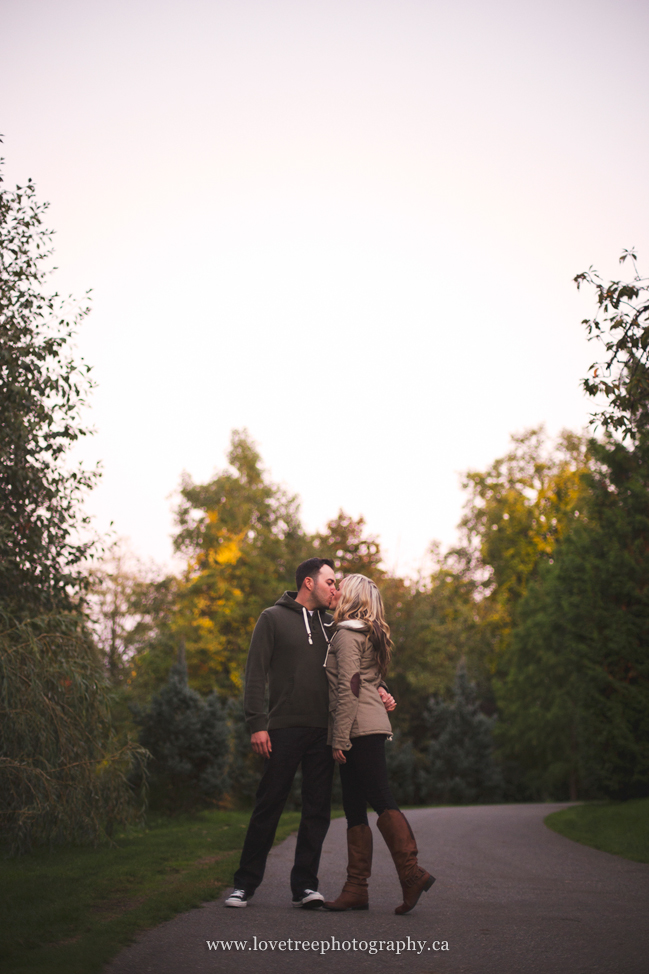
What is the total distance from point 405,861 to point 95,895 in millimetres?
2051

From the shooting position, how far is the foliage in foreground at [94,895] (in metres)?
3.75

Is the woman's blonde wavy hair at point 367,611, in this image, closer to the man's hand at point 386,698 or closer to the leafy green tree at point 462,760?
the man's hand at point 386,698

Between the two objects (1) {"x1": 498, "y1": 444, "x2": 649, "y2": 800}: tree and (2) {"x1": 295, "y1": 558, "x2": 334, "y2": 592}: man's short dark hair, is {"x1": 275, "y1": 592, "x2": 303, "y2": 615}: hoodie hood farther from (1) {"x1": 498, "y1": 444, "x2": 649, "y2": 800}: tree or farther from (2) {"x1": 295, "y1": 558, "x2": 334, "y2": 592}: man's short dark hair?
(1) {"x1": 498, "y1": 444, "x2": 649, "y2": 800}: tree

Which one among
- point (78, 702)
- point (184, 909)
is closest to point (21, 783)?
point (78, 702)

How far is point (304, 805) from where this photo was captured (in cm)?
530

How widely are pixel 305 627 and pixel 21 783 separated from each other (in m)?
4.11

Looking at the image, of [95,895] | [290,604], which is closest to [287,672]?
[290,604]

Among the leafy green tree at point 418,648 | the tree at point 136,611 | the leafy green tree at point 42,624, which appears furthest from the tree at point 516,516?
the leafy green tree at point 42,624

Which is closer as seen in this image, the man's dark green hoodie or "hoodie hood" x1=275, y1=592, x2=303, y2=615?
the man's dark green hoodie

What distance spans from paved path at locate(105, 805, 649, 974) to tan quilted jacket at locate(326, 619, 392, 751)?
3.35ft

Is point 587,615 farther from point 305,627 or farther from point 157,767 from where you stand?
point 305,627

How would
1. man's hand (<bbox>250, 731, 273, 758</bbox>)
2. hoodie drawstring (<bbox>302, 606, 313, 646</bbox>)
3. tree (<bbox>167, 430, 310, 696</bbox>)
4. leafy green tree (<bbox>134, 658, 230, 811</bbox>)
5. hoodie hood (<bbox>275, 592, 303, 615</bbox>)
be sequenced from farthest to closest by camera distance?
1. tree (<bbox>167, 430, 310, 696</bbox>)
2. leafy green tree (<bbox>134, 658, 230, 811</bbox>)
3. hoodie hood (<bbox>275, 592, 303, 615</bbox>)
4. hoodie drawstring (<bbox>302, 606, 313, 646</bbox>)
5. man's hand (<bbox>250, 731, 273, 758</bbox>)

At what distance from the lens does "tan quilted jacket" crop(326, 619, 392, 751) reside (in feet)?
16.5

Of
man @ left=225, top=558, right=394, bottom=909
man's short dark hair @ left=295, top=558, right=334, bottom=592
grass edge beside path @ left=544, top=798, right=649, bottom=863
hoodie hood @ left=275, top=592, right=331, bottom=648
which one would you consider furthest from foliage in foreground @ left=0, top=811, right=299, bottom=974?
grass edge beside path @ left=544, top=798, right=649, bottom=863
